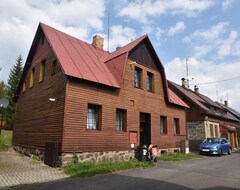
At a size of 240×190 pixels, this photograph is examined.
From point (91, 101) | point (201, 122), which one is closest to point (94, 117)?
point (91, 101)

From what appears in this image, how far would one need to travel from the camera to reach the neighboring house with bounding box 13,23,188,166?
12258mm

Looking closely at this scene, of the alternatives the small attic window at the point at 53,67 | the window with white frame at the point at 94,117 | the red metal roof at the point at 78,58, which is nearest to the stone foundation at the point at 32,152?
the window with white frame at the point at 94,117

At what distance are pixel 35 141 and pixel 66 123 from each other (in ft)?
13.1

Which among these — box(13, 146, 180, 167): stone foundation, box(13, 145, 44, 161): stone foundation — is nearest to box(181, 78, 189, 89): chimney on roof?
box(13, 146, 180, 167): stone foundation

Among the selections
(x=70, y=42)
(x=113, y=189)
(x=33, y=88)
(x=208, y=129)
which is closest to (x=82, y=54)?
(x=70, y=42)

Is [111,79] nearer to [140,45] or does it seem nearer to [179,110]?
[140,45]

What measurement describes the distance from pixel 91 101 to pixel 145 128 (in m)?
5.95

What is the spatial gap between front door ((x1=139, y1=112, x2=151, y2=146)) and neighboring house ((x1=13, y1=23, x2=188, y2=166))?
0.07 m

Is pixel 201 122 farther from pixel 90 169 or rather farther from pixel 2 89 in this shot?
pixel 2 89

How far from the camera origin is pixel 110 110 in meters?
14.0

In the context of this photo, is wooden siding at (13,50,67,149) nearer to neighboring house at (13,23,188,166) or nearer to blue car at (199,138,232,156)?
neighboring house at (13,23,188,166)

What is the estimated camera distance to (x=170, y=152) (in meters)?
18.8

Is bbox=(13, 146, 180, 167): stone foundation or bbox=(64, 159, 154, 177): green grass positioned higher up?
bbox=(13, 146, 180, 167): stone foundation

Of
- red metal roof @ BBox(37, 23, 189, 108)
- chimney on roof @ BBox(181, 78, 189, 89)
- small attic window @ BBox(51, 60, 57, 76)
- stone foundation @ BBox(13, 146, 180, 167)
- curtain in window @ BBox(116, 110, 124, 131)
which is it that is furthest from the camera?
chimney on roof @ BBox(181, 78, 189, 89)
